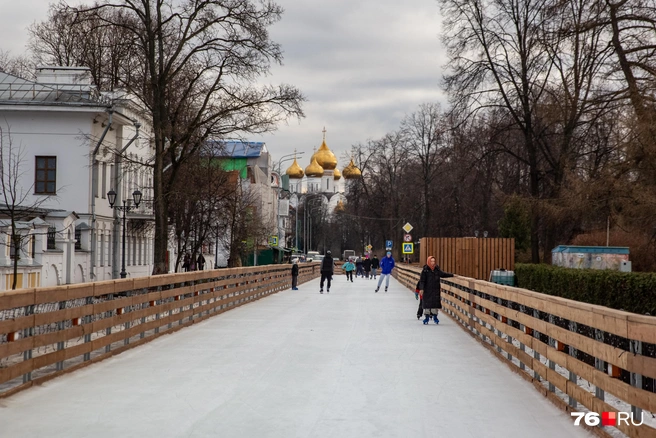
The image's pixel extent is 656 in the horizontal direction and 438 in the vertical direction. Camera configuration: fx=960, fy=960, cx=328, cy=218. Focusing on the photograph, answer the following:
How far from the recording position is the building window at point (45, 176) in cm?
4616

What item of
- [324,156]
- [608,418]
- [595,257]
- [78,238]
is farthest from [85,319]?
[324,156]

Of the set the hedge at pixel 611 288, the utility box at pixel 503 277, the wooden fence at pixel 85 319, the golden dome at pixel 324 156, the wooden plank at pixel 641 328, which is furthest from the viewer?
the golden dome at pixel 324 156

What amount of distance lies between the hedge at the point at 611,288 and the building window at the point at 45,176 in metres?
29.3

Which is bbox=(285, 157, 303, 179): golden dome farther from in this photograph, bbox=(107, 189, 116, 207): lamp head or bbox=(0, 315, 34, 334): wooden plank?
bbox=(0, 315, 34, 334): wooden plank

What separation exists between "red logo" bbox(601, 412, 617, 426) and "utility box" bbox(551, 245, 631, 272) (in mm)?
19012

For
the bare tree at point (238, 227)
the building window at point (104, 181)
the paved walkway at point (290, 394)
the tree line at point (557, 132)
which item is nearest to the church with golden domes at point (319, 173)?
the tree line at point (557, 132)

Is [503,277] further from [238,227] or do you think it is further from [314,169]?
[314,169]

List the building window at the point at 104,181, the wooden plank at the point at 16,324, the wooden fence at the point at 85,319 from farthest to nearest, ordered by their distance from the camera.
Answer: the building window at the point at 104,181, the wooden fence at the point at 85,319, the wooden plank at the point at 16,324

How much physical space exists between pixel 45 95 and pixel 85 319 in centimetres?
3557

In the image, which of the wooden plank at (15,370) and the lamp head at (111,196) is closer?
the wooden plank at (15,370)

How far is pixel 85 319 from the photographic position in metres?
12.4

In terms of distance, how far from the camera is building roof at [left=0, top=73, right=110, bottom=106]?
147 feet

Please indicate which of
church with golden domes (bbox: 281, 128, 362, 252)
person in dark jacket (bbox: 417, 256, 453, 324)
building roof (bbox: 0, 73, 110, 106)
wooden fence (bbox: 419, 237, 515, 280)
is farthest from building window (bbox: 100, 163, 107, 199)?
church with golden domes (bbox: 281, 128, 362, 252)

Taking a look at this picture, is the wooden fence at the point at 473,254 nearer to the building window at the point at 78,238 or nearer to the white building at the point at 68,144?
the white building at the point at 68,144
